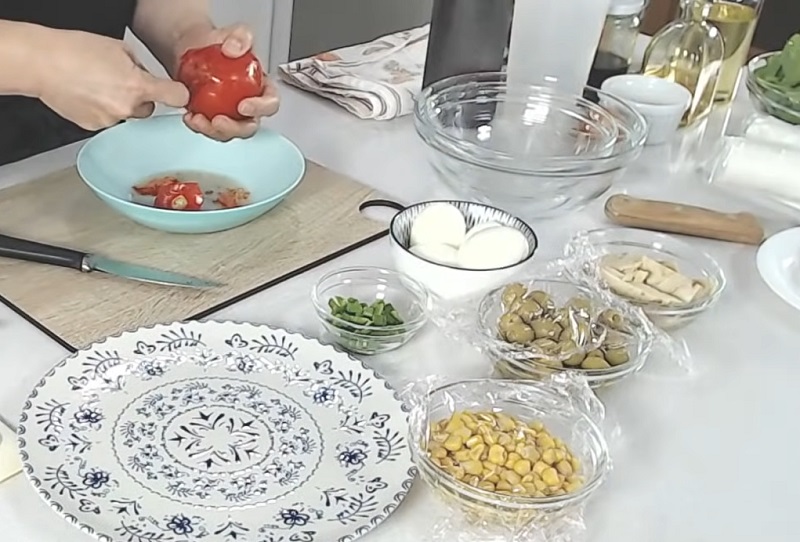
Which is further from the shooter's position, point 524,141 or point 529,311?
point 524,141

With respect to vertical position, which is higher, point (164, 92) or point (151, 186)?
point (164, 92)

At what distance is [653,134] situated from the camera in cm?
126

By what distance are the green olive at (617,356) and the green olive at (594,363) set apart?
0.4 inches

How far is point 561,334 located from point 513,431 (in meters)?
0.13

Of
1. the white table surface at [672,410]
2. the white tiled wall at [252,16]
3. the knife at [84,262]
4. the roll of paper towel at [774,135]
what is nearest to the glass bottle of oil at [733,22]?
the roll of paper towel at [774,135]

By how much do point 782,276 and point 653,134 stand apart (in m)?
0.32

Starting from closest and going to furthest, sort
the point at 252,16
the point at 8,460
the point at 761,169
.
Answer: the point at 8,460 < the point at 761,169 < the point at 252,16

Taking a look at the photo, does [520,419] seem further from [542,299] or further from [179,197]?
[179,197]

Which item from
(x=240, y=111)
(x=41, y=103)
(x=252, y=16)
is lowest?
(x=252, y=16)

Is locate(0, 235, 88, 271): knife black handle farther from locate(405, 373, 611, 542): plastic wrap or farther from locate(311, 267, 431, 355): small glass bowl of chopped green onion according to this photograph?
locate(405, 373, 611, 542): plastic wrap

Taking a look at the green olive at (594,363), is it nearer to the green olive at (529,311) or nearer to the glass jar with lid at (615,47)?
the green olive at (529,311)

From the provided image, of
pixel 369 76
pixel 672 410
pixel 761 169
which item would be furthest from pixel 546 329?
pixel 369 76

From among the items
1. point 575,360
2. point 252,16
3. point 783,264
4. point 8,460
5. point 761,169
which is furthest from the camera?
point 252,16

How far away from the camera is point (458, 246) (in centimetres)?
95
